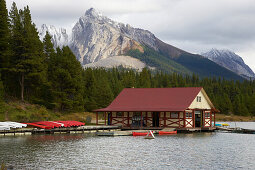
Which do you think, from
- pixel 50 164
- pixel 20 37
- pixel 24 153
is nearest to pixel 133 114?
pixel 20 37

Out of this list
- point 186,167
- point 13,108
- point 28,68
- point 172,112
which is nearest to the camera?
point 186,167

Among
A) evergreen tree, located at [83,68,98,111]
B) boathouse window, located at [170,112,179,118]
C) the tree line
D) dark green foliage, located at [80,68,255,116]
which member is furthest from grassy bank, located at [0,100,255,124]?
boathouse window, located at [170,112,179,118]

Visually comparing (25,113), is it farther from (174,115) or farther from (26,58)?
(174,115)

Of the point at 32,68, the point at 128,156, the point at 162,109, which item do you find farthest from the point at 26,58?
the point at 128,156

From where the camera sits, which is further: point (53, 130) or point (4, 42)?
point (4, 42)

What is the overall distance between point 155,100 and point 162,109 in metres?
5.32

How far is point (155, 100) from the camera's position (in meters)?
64.2

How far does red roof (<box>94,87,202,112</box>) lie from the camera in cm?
6075

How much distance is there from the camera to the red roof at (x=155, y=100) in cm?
6075

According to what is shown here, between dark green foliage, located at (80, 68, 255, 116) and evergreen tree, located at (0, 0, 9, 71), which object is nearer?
evergreen tree, located at (0, 0, 9, 71)

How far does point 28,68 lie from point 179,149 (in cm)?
4222

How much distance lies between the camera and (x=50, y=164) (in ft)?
91.2

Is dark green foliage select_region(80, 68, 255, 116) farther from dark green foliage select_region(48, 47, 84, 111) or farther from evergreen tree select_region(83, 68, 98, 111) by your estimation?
dark green foliage select_region(48, 47, 84, 111)

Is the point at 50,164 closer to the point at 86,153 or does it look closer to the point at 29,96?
the point at 86,153
